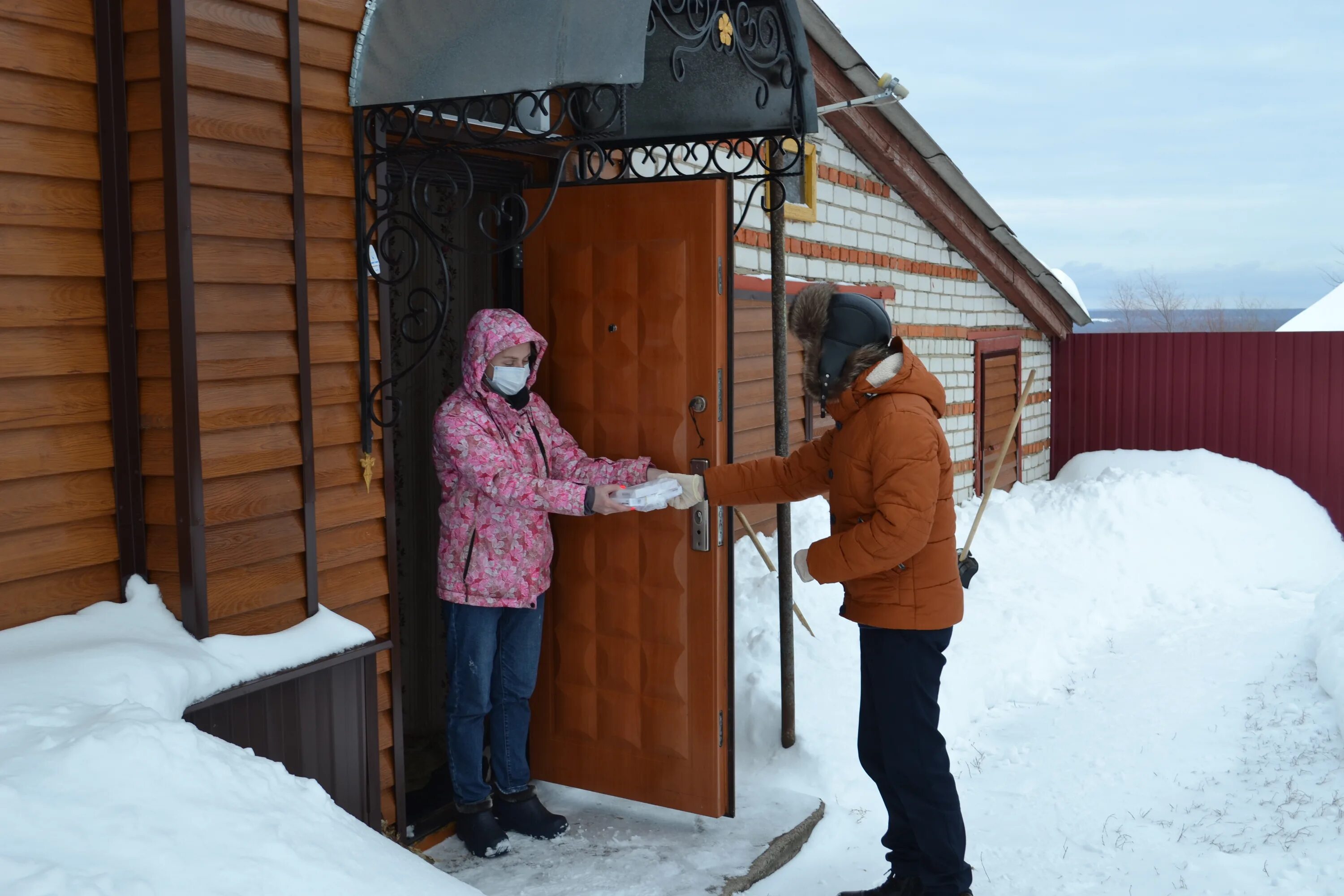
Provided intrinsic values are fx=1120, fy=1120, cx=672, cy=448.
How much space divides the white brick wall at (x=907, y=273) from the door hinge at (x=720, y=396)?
2.47 meters

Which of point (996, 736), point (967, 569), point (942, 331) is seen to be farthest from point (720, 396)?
point (942, 331)

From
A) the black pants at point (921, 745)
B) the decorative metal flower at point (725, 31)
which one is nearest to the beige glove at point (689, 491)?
the black pants at point (921, 745)

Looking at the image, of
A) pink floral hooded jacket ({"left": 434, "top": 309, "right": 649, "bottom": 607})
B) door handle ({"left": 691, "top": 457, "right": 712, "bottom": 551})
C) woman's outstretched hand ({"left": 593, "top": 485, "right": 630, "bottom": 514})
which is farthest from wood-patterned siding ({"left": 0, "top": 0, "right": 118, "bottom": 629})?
door handle ({"left": 691, "top": 457, "right": 712, "bottom": 551})

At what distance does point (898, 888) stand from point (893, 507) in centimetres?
131

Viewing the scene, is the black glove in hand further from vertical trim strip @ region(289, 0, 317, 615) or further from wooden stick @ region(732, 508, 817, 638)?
vertical trim strip @ region(289, 0, 317, 615)

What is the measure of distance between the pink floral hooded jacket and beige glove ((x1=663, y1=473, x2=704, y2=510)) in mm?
337

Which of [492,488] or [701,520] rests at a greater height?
[492,488]

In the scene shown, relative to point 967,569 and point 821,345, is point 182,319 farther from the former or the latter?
point 967,569

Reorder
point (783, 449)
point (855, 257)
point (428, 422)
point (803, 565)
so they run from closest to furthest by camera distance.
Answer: point (803, 565)
point (428, 422)
point (783, 449)
point (855, 257)

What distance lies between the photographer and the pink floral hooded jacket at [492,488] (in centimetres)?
361

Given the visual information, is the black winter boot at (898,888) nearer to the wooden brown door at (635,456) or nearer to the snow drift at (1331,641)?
the wooden brown door at (635,456)

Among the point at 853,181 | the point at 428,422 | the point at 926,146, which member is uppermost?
the point at 926,146

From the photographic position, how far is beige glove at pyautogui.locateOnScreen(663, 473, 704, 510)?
386 cm

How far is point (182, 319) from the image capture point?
9.58 feet
